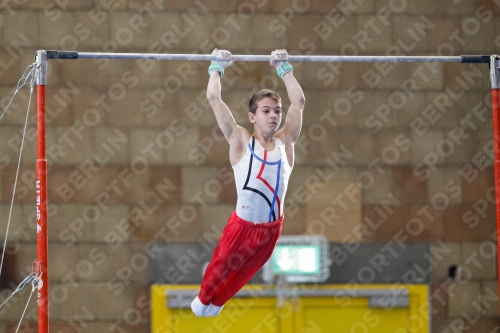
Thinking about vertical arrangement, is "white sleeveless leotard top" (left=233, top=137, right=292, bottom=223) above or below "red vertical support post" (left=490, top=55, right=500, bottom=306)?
below

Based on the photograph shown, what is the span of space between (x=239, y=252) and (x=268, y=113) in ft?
3.08

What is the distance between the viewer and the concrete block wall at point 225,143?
782 cm

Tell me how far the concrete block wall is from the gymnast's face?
277cm

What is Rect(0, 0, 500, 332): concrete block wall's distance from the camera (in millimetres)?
7820

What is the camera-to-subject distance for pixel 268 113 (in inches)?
202

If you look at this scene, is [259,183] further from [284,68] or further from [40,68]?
[40,68]

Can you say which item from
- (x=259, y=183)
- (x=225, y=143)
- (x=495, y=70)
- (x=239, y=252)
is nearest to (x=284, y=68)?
(x=259, y=183)

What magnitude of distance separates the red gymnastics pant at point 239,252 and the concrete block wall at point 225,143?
8.79 ft

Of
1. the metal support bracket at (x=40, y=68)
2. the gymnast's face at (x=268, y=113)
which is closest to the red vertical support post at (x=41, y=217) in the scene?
the metal support bracket at (x=40, y=68)

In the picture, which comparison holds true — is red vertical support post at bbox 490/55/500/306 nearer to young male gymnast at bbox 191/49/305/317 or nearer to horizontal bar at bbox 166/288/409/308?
young male gymnast at bbox 191/49/305/317

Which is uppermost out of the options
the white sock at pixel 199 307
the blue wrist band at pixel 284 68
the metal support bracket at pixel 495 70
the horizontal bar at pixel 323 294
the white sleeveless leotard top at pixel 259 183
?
the metal support bracket at pixel 495 70

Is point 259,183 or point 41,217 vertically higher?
point 259,183

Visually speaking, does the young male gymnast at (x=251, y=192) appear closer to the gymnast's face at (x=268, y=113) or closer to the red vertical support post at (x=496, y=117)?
the gymnast's face at (x=268, y=113)

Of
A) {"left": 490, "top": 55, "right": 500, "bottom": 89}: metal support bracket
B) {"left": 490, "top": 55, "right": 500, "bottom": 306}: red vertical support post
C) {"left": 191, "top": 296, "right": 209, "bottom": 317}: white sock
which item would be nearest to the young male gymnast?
{"left": 191, "top": 296, "right": 209, "bottom": 317}: white sock
